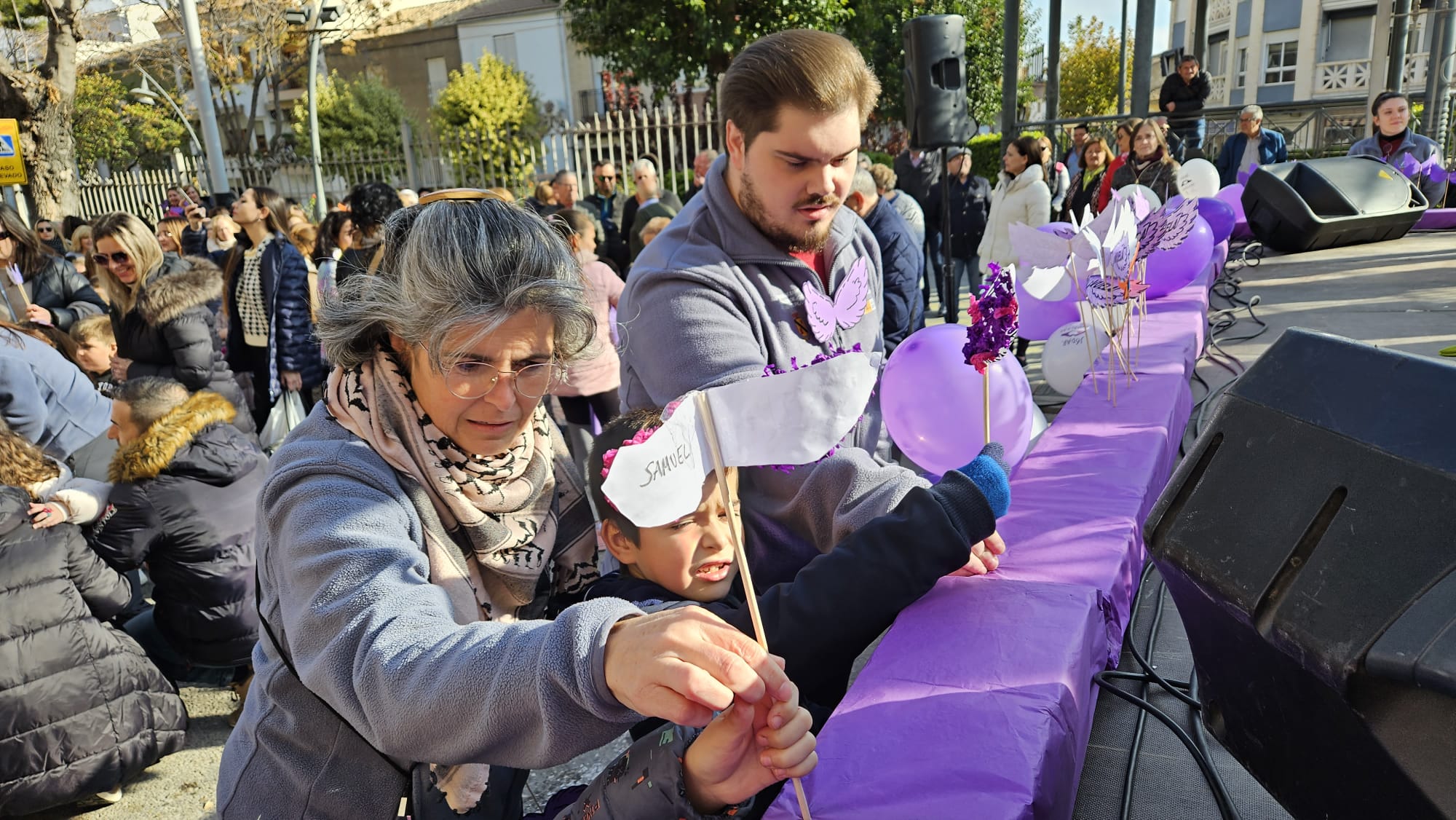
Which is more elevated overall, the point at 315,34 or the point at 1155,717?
the point at 315,34

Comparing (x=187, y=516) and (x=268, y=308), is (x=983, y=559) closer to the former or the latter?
(x=187, y=516)

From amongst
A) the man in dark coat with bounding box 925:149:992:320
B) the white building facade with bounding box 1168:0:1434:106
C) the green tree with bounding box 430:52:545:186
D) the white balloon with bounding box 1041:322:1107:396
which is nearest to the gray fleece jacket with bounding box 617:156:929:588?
the white balloon with bounding box 1041:322:1107:396

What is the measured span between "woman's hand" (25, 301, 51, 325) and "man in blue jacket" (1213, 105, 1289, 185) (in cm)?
1018

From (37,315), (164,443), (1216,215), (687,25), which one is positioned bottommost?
(164,443)

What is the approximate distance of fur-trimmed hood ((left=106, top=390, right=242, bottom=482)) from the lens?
10.2ft

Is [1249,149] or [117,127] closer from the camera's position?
[1249,149]

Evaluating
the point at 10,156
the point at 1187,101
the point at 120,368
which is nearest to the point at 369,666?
the point at 120,368

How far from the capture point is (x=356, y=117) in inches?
1105

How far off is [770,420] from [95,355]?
5600mm

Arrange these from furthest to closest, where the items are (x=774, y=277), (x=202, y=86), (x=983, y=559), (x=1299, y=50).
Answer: (x=1299, y=50) → (x=202, y=86) → (x=774, y=277) → (x=983, y=559)

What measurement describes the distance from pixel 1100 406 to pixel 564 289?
2.14m

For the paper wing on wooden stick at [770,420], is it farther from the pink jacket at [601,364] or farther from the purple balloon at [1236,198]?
the purple balloon at [1236,198]

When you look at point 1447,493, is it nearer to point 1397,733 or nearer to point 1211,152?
point 1397,733

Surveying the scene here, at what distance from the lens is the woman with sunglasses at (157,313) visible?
4812 mm
